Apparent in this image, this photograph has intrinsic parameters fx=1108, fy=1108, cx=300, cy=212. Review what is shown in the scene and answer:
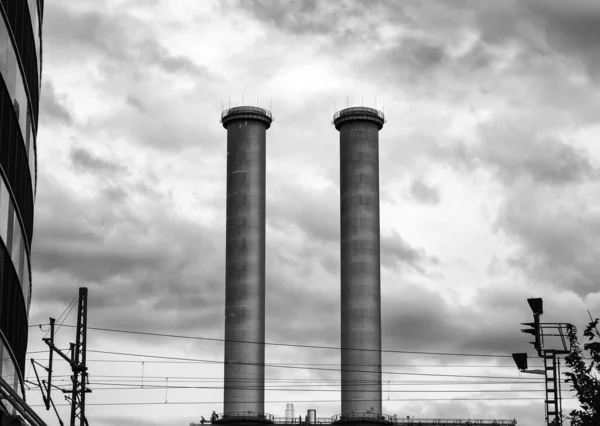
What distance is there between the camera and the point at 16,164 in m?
35.1

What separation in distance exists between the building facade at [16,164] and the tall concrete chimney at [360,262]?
195 feet

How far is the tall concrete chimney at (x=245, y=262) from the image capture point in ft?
318

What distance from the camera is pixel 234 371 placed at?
97000mm

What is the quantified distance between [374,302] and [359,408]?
945 centimetres

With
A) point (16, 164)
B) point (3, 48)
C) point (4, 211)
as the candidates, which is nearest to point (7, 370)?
point (4, 211)

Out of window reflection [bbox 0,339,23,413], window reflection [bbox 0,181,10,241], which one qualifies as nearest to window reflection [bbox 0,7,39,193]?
window reflection [bbox 0,181,10,241]

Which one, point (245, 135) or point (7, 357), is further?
point (245, 135)

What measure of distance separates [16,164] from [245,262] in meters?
65.0

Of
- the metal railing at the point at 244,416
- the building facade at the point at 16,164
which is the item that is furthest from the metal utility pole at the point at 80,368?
the metal railing at the point at 244,416

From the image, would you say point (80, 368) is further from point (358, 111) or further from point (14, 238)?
point (358, 111)

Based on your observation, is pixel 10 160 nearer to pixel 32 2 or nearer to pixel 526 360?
pixel 32 2

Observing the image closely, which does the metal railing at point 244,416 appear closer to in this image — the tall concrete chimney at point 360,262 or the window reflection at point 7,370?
the tall concrete chimney at point 360,262

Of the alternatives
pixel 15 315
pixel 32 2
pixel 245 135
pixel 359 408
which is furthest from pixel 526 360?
pixel 245 135

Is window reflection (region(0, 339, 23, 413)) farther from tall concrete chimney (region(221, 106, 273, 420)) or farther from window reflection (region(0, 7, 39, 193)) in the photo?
tall concrete chimney (region(221, 106, 273, 420))
